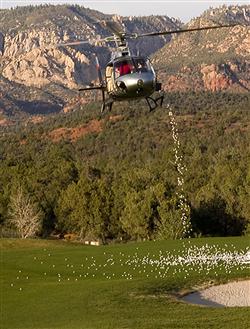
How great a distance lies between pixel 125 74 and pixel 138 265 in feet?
100

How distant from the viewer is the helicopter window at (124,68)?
13950mm

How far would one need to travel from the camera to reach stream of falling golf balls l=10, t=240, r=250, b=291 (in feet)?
129

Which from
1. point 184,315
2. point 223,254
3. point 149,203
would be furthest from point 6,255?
point 149,203

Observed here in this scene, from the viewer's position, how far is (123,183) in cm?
8262

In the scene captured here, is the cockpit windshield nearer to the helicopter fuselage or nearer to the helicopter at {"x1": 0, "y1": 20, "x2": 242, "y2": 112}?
the helicopter at {"x1": 0, "y1": 20, "x2": 242, "y2": 112}

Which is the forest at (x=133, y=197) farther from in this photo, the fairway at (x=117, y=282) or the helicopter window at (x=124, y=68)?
the helicopter window at (x=124, y=68)

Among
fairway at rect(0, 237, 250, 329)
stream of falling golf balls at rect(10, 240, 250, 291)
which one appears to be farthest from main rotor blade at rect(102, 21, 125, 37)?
stream of falling golf balls at rect(10, 240, 250, 291)

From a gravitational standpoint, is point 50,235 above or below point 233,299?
above

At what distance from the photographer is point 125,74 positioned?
545 inches

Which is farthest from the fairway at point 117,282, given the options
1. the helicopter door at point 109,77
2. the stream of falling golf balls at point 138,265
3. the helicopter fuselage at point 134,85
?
the helicopter fuselage at point 134,85

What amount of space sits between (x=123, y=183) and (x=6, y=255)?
34.9m

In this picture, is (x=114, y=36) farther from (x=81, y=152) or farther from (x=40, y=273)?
(x=81, y=152)

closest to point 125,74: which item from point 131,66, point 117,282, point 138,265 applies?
point 131,66

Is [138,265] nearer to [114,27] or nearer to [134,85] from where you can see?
[134,85]
